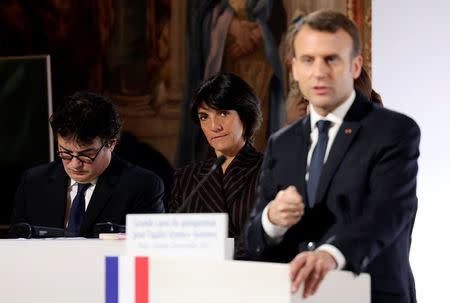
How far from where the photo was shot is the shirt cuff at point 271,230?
1916mm

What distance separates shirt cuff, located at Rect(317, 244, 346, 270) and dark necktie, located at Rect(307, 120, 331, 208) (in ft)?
0.64

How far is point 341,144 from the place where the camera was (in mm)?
1953

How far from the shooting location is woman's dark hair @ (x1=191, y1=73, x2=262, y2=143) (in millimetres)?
3564

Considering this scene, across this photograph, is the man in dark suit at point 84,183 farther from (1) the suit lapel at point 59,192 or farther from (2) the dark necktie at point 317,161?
(2) the dark necktie at point 317,161

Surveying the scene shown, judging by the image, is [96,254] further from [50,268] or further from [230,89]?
[230,89]

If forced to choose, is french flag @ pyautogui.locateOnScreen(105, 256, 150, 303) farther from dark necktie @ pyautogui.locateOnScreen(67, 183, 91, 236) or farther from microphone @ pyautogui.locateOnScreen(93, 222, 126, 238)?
dark necktie @ pyautogui.locateOnScreen(67, 183, 91, 236)

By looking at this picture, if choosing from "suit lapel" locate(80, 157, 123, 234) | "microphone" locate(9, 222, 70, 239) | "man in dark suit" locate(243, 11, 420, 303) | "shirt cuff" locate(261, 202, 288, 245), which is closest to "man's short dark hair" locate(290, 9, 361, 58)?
"man in dark suit" locate(243, 11, 420, 303)

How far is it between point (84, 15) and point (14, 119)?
1295 millimetres

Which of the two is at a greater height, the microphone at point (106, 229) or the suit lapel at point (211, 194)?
the suit lapel at point (211, 194)

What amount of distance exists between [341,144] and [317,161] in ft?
0.27

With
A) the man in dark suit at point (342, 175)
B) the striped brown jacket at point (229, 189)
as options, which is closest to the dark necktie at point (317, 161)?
the man in dark suit at point (342, 175)

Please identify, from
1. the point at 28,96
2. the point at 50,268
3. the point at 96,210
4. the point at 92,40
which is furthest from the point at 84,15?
the point at 50,268

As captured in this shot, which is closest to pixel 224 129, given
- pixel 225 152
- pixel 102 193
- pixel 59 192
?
pixel 225 152

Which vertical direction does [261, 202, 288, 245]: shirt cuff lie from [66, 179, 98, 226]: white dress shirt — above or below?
above
